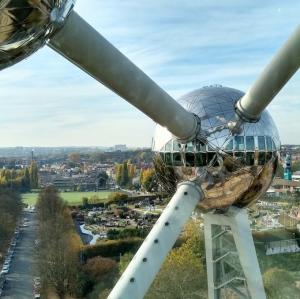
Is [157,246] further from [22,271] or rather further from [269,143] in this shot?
[22,271]

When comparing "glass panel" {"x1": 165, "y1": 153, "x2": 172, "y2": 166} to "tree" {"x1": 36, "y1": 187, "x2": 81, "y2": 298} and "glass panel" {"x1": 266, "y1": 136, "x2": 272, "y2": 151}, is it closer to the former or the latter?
"glass panel" {"x1": 266, "y1": 136, "x2": 272, "y2": 151}

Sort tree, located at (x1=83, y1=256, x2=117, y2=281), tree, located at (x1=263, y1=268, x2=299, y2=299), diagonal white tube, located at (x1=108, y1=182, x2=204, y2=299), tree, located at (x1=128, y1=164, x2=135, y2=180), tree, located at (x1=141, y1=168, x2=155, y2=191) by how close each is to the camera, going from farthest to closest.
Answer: tree, located at (x1=128, y1=164, x2=135, y2=180) < tree, located at (x1=83, y1=256, x2=117, y2=281) < tree, located at (x1=263, y1=268, x2=299, y2=299) < tree, located at (x1=141, y1=168, x2=155, y2=191) < diagonal white tube, located at (x1=108, y1=182, x2=204, y2=299)

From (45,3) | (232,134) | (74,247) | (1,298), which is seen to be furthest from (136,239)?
(45,3)

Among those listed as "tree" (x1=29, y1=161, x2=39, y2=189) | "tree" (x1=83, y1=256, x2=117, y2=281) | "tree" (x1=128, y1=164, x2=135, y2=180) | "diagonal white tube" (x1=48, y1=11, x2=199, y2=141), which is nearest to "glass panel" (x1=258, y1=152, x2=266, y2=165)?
"diagonal white tube" (x1=48, y1=11, x2=199, y2=141)

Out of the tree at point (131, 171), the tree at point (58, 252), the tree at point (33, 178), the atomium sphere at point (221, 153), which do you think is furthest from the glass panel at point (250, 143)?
the tree at point (33, 178)

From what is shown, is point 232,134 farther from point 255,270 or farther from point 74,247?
point 74,247

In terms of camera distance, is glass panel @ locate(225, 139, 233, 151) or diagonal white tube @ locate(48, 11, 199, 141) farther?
glass panel @ locate(225, 139, 233, 151)

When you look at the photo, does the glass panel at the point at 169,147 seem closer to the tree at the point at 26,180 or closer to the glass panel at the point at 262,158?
the glass panel at the point at 262,158
